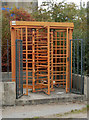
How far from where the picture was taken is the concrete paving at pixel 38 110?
6.22 m

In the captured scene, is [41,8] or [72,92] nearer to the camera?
[72,92]

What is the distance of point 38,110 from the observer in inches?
265

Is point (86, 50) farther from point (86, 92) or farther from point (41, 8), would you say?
point (41, 8)

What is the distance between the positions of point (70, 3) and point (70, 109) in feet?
47.7

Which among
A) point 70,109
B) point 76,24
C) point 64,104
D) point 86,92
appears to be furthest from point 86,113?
point 76,24

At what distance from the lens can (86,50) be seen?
11219 millimetres

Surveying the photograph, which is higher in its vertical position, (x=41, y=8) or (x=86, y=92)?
(x=41, y=8)

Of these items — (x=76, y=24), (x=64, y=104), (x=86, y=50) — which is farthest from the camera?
(x=76, y=24)

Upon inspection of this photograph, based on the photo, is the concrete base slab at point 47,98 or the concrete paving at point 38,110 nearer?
the concrete paving at point 38,110

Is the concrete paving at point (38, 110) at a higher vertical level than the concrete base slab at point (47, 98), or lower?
lower

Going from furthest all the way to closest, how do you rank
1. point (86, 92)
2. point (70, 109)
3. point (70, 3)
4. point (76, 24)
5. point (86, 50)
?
1. point (70, 3)
2. point (76, 24)
3. point (86, 50)
4. point (86, 92)
5. point (70, 109)

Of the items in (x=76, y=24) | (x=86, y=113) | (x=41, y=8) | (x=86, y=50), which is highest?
(x=41, y=8)

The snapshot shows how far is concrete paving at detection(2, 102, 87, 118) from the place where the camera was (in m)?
6.22

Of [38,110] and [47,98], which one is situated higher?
[47,98]
